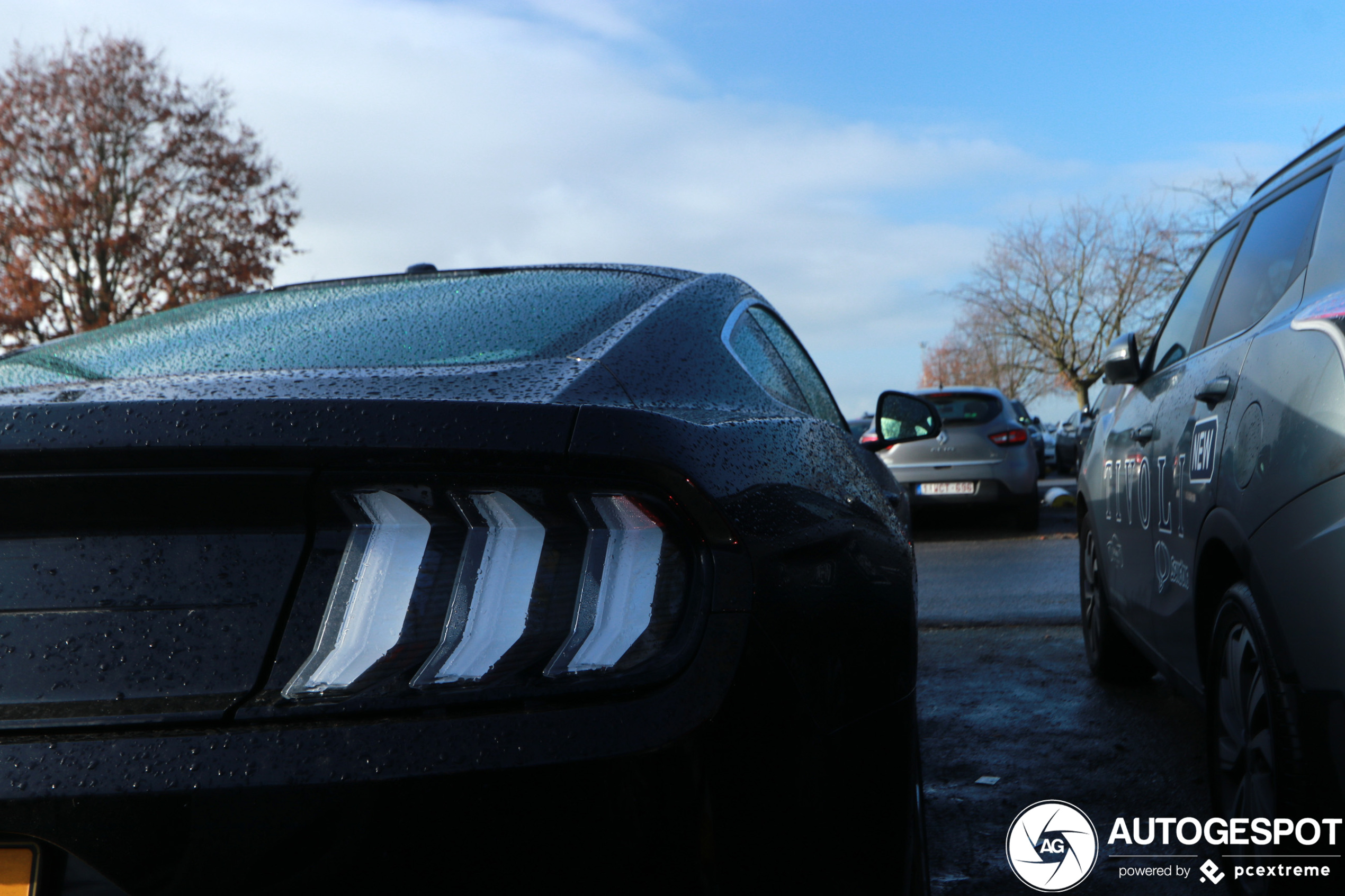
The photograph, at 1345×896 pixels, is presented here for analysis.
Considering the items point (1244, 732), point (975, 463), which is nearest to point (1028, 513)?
point (975, 463)

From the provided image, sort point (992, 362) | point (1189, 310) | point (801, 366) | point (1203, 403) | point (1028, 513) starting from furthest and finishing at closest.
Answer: point (992, 362) < point (1028, 513) < point (1189, 310) < point (801, 366) < point (1203, 403)

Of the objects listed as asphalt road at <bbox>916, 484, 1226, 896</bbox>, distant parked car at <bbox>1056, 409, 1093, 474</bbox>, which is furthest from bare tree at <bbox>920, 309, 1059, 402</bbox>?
asphalt road at <bbox>916, 484, 1226, 896</bbox>

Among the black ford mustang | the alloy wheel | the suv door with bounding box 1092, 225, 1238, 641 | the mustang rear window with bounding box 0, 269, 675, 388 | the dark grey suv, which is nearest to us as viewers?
the black ford mustang

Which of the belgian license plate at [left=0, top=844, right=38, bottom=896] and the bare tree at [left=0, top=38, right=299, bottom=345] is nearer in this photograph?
the belgian license plate at [left=0, top=844, right=38, bottom=896]

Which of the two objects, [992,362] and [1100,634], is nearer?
[1100,634]

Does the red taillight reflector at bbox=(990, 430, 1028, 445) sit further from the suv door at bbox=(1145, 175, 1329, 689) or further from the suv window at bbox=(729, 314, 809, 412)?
the suv window at bbox=(729, 314, 809, 412)

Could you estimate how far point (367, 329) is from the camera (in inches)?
73.1

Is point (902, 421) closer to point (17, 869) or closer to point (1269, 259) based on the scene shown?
point (1269, 259)

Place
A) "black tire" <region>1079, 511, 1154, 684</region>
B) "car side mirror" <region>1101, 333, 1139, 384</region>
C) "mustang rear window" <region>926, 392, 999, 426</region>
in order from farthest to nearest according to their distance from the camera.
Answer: "mustang rear window" <region>926, 392, 999, 426</region> < "black tire" <region>1079, 511, 1154, 684</region> < "car side mirror" <region>1101, 333, 1139, 384</region>

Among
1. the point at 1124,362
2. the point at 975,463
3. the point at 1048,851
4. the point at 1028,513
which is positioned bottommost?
the point at 1048,851

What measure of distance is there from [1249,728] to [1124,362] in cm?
175

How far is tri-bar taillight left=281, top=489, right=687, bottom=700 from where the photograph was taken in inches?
44.9

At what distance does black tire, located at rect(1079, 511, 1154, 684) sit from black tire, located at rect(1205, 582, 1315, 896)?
1613 mm

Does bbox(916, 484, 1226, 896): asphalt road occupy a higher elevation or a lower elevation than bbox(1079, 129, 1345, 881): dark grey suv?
lower
